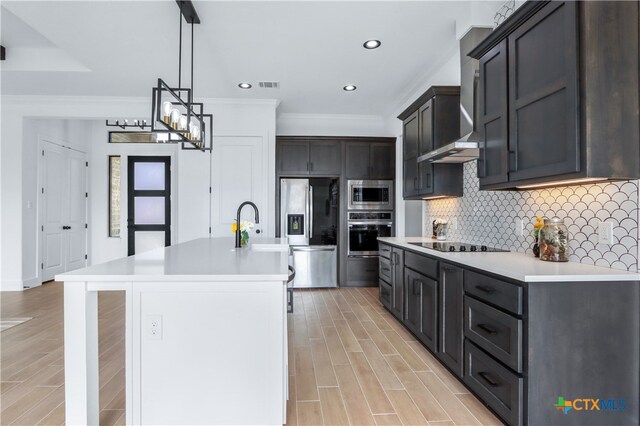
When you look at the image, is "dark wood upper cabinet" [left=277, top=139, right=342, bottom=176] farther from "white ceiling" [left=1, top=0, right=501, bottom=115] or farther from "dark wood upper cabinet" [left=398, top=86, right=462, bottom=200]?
"dark wood upper cabinet" [left=398, top=86, right=462, bottom=200]

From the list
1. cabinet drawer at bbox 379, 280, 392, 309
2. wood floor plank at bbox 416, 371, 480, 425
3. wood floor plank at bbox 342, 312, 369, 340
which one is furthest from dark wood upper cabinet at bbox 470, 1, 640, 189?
cabinet drawer at bbox 379, 280, 392, 309

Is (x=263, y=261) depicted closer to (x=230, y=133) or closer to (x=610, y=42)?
(x=610, y=42)

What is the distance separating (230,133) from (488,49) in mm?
3649

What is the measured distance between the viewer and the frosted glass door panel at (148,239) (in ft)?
22.2

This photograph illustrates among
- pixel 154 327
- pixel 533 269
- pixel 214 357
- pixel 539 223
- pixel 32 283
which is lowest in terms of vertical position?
pixel 32 283

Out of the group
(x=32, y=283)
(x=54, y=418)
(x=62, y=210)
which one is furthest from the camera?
(x=62, y=210)

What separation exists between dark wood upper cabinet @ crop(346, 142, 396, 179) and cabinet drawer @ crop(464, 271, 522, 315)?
3315 mm

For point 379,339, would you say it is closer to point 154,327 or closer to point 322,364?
point 322,364

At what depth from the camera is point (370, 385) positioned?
231cm

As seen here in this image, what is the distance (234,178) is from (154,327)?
3595mm

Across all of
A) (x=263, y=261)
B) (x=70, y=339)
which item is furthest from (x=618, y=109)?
(x=70, y=339)

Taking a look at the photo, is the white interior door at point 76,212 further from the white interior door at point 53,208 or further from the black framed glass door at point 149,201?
the black framed glass door at point 149,201

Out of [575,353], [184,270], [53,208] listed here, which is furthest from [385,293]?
[53,208]

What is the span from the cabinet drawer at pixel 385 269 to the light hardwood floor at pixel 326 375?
429mm
